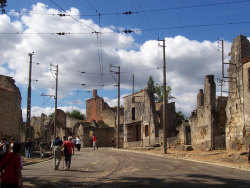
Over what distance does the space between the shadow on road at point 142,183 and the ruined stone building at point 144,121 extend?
25.4m

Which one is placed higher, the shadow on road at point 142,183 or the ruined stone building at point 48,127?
the ruined stone building at point 48,127

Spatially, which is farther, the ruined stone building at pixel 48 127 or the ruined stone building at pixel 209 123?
the ruined stone building at pixel 48 127

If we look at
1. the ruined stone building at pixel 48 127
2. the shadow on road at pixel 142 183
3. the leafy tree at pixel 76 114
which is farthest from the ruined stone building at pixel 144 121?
the leafy tree at pixel 76 114

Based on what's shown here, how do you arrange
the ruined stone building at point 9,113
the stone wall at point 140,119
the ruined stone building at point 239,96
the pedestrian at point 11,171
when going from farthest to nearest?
the stone wall at point 140,119
the ruined stone building at point 9,113
the ruined stone building at point 239,96
the pedestrian at point 11,171

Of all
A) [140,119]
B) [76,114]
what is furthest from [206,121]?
[76,114]

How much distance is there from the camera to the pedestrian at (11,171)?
7.01m

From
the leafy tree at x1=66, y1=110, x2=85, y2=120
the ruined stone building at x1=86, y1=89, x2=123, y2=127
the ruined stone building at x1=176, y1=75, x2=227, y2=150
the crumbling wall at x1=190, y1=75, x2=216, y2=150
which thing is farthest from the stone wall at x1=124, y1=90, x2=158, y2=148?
the leafy tree at x1=66, y1=110, x2=85, y2=120

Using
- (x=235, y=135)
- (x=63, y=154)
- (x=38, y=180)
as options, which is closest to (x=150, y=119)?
(x=235, y=135)

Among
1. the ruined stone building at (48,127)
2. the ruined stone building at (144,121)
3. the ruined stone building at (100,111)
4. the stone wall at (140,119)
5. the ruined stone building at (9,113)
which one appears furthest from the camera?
the ruined stone building at (100,111)

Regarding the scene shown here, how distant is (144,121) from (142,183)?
32620 millimetres

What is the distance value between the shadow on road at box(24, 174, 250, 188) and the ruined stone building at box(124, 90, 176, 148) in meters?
25.4

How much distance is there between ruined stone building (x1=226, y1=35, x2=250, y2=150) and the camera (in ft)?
75.0

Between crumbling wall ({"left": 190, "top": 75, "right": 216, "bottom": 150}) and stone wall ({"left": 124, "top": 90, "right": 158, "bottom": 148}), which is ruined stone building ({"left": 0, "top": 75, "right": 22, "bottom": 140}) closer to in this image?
stone wall ({"left": 124, "top": 90, "right": 158, "bottom": 148})

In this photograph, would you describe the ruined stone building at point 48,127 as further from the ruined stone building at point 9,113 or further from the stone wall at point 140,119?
the ruined stone building at point 9,113
